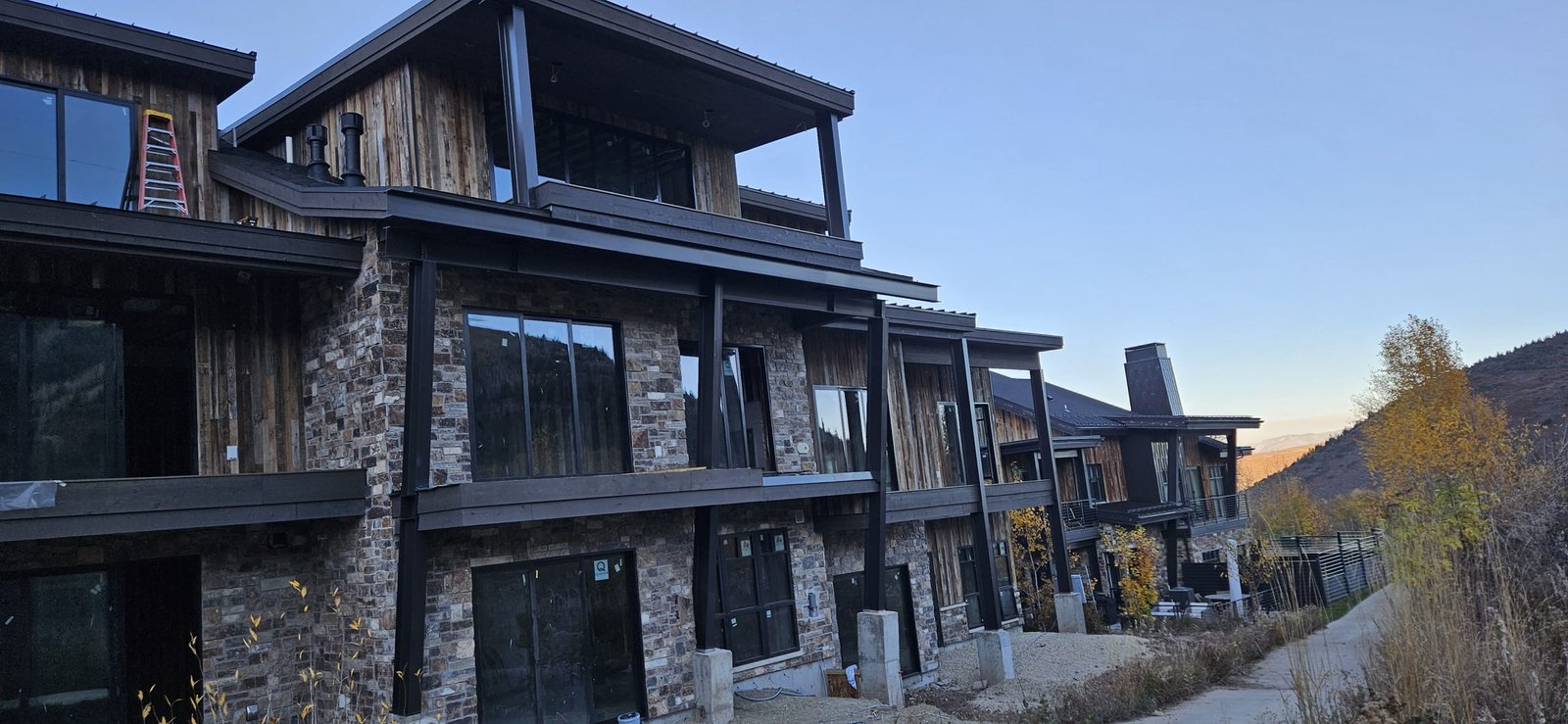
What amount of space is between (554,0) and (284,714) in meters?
8.14

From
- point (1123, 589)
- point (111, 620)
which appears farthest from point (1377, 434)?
point (111, 620)

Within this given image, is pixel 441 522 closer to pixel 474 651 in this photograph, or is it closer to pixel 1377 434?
pixel 474 651

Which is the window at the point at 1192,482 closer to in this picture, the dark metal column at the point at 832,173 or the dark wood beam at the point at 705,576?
the dark metal column at the point at 832,173

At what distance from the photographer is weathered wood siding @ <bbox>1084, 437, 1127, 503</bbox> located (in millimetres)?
29438

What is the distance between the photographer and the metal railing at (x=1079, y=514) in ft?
79.5

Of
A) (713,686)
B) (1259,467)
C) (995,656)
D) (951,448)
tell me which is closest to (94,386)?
(713,686)

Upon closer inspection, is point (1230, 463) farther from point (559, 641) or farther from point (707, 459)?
point (559, 641)

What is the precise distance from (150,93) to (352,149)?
2.52 meters

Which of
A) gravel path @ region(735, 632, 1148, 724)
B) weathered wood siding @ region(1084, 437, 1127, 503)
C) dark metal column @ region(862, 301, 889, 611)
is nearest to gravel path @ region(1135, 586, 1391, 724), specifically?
gravel path @ region(735, 632, 1148, 724)

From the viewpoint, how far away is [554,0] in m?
10.4

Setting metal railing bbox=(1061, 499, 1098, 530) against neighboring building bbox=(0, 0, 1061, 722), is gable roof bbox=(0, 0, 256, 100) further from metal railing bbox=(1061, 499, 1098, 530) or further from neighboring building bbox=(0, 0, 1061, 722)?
metal railing bbox=(1061, 499, 1098, 530)

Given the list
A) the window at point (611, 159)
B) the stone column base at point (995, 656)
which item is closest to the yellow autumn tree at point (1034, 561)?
the stone column base at point (995, 656)

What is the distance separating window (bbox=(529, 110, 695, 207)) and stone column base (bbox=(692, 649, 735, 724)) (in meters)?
6.41

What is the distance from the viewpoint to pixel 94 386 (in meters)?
9.01
